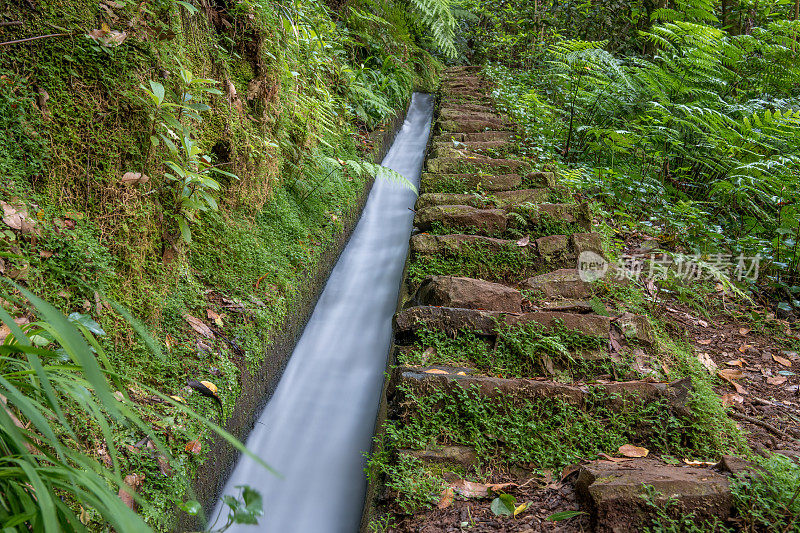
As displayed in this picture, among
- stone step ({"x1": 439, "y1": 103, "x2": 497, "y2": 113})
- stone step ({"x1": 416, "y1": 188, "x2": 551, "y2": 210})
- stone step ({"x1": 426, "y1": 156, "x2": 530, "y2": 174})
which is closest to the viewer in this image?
stone step ({"x1": 416, "y1": 188, "x2": 551, "y2": 210})

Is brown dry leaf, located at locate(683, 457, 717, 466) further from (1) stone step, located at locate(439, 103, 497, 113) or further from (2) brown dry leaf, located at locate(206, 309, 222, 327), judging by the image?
(1) stone step, located at locate(439, 103, 497, 113)

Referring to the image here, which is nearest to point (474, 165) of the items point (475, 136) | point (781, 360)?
point (475, 136)

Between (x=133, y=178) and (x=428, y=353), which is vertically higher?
(x=133, y=178)

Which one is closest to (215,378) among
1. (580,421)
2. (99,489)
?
(99,489)

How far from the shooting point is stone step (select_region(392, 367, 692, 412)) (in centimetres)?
209

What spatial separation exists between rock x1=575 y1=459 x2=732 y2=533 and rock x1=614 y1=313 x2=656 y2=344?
97 centimetres

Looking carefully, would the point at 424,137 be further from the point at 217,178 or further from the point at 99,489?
the point at 99,489

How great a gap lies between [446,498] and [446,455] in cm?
19

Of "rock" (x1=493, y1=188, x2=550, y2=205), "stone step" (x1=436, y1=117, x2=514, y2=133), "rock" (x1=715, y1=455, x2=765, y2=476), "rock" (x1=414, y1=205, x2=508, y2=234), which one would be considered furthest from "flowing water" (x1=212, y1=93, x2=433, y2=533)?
"stone step" (x1=436, y1=117, x2=514, y2=133)

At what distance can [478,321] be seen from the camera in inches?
97.1

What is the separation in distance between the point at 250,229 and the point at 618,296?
223 cm

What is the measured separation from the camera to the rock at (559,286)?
2.86 metres

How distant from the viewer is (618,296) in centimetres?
294

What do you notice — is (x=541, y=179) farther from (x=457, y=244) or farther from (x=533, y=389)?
(x=533, y=389)
